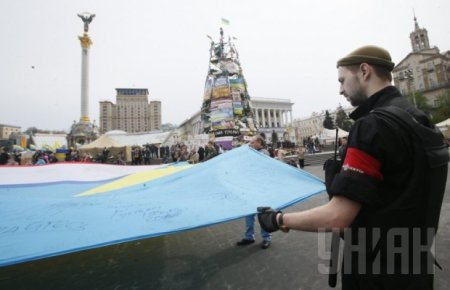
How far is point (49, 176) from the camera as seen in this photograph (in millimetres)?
5816

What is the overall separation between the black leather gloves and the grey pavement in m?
1.92

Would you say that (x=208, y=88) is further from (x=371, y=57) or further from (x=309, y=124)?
(x=309, y=124)

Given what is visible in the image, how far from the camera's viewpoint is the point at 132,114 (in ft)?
364

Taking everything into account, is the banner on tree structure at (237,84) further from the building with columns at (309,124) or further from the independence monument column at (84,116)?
the building with columns at (309,124)

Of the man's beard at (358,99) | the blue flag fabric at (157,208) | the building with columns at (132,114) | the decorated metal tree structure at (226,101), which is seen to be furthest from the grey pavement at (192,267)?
the building with columns at (132,114)

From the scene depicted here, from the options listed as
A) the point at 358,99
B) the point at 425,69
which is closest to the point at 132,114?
Result: the point at 425,69

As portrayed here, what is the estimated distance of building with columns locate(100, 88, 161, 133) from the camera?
Answer: 107188mm

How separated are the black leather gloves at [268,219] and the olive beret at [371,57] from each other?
0.83 metres

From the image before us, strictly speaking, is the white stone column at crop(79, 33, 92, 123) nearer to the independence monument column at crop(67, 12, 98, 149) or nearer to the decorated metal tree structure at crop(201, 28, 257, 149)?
the independence monument column at crop(67, 12, 98, 149)

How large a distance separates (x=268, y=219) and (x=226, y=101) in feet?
107

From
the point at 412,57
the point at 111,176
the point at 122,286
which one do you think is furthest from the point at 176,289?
the point at 412,57

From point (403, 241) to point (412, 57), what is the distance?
68.7m

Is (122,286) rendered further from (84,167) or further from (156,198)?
(84,167)

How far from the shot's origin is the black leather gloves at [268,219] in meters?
1.18
